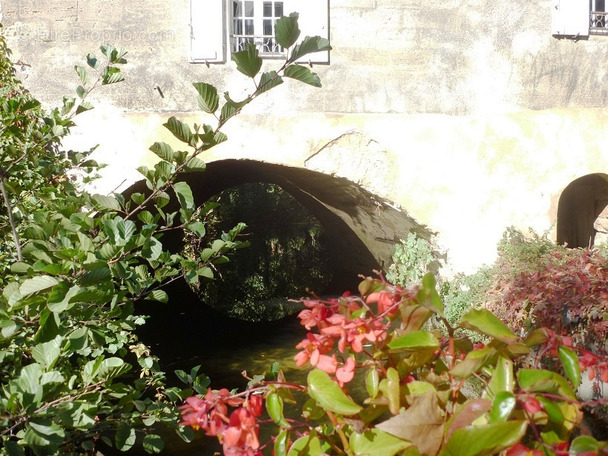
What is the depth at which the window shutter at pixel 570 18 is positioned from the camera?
5.80 metres

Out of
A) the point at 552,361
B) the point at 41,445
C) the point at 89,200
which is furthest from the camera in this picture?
the point at 552,361

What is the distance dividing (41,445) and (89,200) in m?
0.72

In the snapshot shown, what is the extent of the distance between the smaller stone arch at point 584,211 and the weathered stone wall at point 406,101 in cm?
191

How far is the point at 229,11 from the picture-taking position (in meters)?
5.80

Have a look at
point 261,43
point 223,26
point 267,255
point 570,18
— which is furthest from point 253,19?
point 267,255

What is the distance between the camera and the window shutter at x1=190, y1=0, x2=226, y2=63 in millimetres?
5562

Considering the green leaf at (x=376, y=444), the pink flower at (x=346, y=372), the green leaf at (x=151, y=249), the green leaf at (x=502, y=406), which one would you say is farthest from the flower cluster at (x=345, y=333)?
the green leaf at (x=151, y=249)

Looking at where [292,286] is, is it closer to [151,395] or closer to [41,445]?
[151,395]

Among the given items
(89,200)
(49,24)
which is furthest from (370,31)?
(89,200)

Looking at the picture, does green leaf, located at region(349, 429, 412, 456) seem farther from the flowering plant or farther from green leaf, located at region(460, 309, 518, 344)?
green leaf, located at region(460, 309, 518, 344)

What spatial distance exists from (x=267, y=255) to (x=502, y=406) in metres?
11.2

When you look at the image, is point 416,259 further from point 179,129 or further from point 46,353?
point 46,353

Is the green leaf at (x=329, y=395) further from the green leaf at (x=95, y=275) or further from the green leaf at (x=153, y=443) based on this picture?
the green leaf at (x=153, y=443)

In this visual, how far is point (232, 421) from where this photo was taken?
4.71ft
